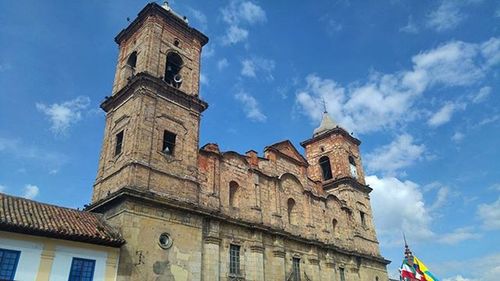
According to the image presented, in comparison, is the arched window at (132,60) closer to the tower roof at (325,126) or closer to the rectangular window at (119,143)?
the rectangular window at (119,143)

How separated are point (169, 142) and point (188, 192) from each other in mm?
2759

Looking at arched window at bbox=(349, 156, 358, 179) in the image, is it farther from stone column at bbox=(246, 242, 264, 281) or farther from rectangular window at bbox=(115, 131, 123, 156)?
rectangular window at bbox=(115, 131, 123, 156)

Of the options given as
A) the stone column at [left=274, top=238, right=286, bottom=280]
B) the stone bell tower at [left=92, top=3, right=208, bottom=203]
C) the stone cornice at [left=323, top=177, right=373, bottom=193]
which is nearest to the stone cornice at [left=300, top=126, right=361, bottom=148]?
the stone cornice at [left=323, top=177, right=373, bottom=193]

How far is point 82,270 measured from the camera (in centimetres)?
1459

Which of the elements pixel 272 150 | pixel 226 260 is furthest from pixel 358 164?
pixel 226 260

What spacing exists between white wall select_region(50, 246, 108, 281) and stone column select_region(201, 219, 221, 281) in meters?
4.95

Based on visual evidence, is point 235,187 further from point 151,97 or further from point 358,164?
point 358,164

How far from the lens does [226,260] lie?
64.5 ft

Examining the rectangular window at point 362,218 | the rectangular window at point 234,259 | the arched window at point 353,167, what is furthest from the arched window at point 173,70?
the rectangular window at point 362,218

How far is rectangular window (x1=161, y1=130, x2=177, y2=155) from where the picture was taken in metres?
19.6

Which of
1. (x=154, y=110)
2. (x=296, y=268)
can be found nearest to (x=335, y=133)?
(x=296, y=268)

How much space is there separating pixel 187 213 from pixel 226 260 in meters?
3.34

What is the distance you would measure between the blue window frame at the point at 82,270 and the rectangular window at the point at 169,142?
21.4 feet

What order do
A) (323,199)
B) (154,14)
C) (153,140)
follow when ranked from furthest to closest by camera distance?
(323,199)
(154,14)
(153,140)
